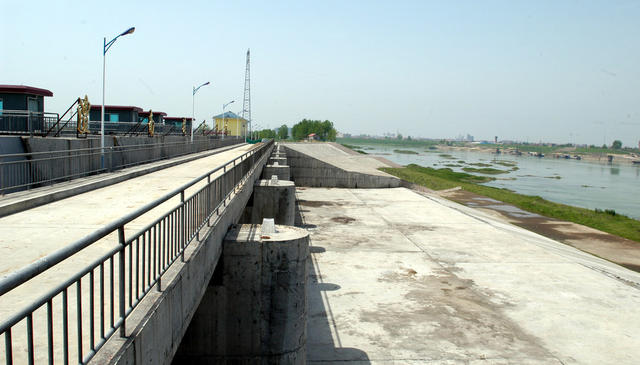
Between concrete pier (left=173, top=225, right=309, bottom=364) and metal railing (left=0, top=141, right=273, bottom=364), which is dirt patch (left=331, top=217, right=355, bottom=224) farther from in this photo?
metal railing (left=0, top=141, right=273, bottom=364)

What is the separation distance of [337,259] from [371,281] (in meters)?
3.56

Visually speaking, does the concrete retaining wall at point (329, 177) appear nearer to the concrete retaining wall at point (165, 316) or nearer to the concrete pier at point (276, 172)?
the concrete pier at point (276, 172)

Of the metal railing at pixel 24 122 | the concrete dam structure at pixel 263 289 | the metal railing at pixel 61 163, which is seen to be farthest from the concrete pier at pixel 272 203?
the metal railing at pixel 24 122

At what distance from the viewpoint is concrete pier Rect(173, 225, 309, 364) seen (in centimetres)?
1050

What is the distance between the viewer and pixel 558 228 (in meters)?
42.1

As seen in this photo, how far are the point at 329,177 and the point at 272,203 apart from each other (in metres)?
32.8

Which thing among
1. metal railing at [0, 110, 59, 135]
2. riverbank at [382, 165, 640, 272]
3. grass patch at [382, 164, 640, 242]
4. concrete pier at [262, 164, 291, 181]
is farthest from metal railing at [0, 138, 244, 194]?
grass patch at [382, 164, 640, 242]

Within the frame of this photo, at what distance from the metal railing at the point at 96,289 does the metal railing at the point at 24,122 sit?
60.7ft

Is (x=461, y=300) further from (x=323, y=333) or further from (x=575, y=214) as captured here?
(x=575, y=214)

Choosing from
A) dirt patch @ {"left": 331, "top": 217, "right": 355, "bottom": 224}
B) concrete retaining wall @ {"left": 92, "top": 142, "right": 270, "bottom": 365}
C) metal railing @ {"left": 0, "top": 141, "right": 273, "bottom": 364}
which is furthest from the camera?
dirt patch @ {"left": 331, "top": 217, "right": 355, "bottom": 224}

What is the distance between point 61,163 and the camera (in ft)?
53.8

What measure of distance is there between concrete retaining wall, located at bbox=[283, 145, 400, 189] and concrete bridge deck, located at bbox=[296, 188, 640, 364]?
73.8 ft

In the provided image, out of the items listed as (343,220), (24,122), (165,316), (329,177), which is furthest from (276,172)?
(165,316)

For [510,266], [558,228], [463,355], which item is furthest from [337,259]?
[558,228]
